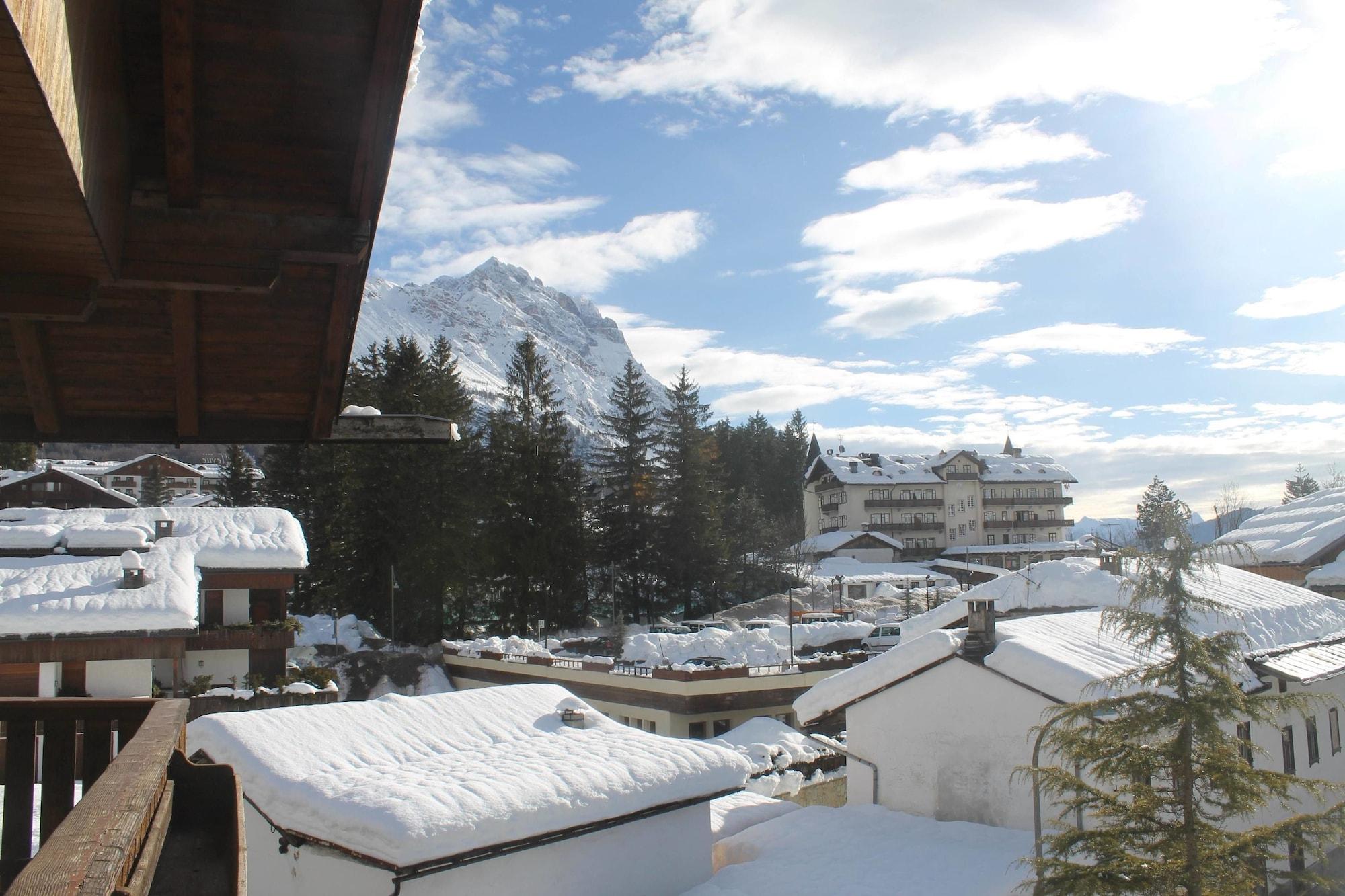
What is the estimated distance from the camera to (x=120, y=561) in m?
25.4

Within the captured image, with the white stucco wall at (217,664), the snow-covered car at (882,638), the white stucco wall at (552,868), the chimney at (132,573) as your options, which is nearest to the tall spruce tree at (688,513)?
the snow-covered car at (882,638)

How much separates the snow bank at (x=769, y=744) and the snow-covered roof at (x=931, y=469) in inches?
1883

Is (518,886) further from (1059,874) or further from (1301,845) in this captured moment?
(1301,845)

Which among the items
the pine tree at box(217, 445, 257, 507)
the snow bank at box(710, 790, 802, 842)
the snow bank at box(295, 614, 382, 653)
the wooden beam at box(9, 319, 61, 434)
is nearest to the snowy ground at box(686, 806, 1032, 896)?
the snow bank at box(710, 790, 802, 842)

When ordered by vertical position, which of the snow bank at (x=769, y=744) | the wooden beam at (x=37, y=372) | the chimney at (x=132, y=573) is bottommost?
the snow bank at (x=769, y=744)

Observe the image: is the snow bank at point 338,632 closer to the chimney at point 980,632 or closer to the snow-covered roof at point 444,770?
the snow-covered roof at point 444,770

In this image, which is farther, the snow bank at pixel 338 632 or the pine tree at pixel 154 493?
the pine tree at pixel 154 493

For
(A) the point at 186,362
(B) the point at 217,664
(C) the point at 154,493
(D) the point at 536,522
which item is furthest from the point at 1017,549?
(A) the point at 186,362

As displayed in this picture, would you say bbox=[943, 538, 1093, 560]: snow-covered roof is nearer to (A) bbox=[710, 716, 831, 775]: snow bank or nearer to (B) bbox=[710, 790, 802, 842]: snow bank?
(A) bbox=[710, 716, 831, 775]: snow bank

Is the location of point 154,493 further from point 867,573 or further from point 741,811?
point 741,811

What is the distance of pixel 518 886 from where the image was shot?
11.6 meters

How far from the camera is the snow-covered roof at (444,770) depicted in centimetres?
1106

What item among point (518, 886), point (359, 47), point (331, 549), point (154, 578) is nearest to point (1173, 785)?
point (518, 886)

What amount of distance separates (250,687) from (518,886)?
19135 millimetres
